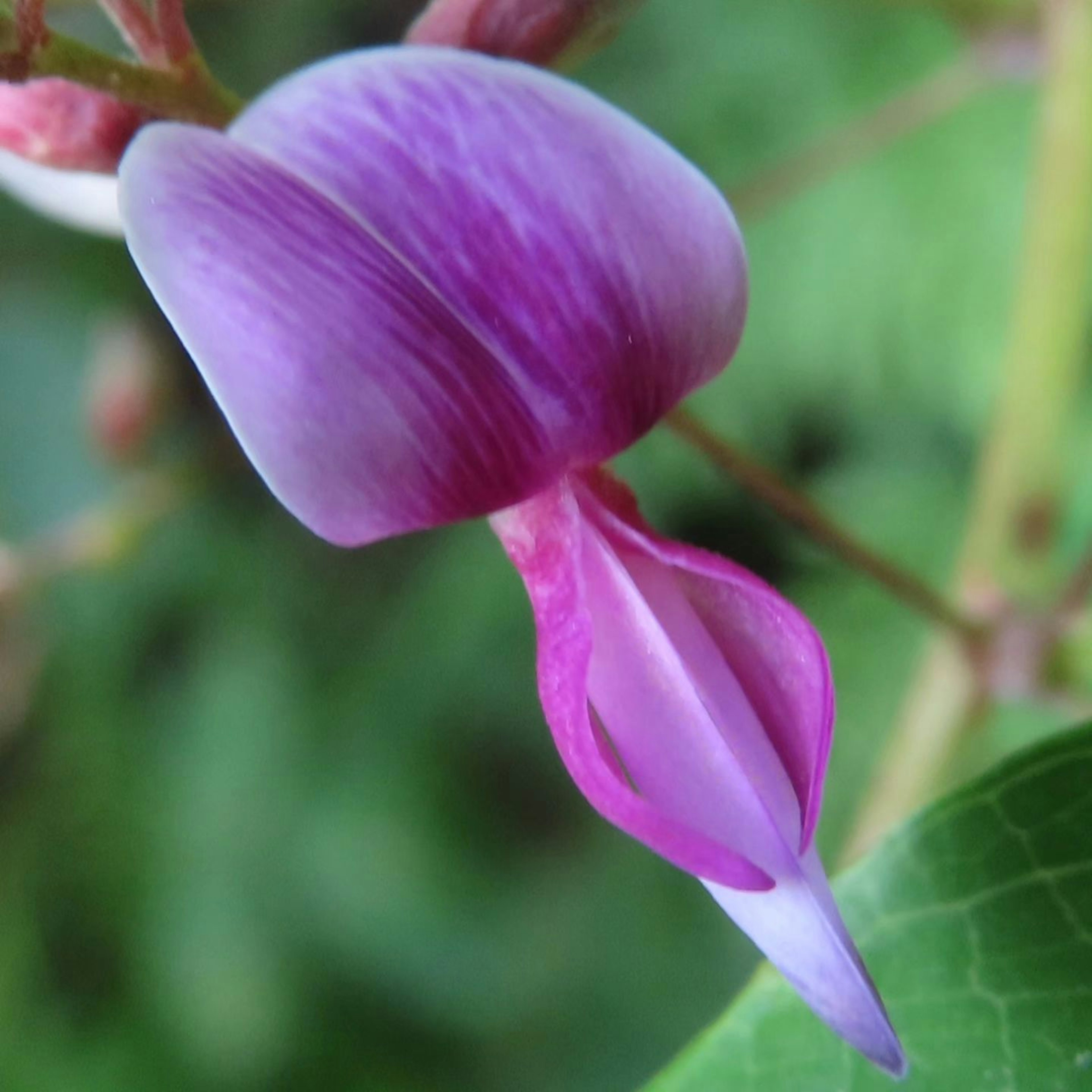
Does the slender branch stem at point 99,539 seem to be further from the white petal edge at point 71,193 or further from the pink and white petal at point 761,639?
the pink and white petal at point 761,639

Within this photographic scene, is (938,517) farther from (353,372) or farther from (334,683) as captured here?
(353,372)

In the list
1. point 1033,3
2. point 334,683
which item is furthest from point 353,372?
point 334,683

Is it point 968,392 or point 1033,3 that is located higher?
point 1033,3

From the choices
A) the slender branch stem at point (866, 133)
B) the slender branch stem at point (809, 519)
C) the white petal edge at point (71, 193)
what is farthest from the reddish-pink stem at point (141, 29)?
the slender branch stem at point (866, 133)

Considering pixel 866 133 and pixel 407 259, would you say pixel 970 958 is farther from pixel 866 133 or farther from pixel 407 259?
pixel 866 133

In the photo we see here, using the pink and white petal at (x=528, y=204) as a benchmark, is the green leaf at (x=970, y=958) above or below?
below

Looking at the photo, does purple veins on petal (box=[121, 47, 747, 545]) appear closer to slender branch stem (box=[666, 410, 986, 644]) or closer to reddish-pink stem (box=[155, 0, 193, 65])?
reddish-pink stem (box=[155, 0, 193, 65])

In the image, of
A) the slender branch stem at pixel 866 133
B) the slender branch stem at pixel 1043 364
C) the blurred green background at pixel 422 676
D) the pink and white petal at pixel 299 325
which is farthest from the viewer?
the blurred green background at pixel 422 676
